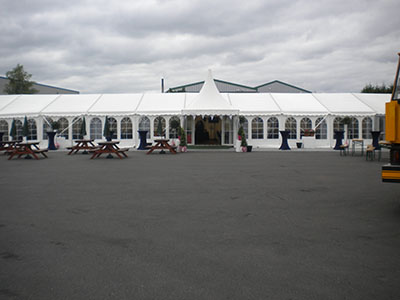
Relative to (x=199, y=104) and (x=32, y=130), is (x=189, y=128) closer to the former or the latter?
(x=199, y=104)

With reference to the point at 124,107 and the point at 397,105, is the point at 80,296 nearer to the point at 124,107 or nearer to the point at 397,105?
the point at 397,105

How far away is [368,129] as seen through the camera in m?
22.2

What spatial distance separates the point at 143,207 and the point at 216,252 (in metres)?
2.25

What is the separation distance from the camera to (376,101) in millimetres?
22609

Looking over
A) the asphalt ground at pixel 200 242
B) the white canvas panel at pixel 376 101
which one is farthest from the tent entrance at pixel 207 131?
the asphalt ground at pixel 200 242

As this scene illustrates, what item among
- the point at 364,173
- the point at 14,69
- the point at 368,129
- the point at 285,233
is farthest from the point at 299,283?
the point at 14,69

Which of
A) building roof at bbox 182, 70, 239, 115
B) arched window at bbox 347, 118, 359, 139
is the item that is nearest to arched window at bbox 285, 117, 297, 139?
arched window at bbox 347, 118, 359, 139

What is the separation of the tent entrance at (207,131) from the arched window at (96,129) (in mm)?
6016

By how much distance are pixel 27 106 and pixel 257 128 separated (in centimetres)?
1445

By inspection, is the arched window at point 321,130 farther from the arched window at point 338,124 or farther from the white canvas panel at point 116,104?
the white canvas panel at point 116,104

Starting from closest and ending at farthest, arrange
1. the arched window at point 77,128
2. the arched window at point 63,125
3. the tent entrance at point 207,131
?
1. the arched window at point 77,128
2. the arched window at point 63,125
3. the tent entrance at point 207,131

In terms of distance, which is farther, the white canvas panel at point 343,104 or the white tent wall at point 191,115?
the white tent wall at point 191,115

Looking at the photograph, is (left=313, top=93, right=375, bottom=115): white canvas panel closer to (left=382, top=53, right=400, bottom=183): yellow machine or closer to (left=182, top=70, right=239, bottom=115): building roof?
(left=182, top=70, right=239, bottom=115): building roof

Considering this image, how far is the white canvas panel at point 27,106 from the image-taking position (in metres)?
21.8
